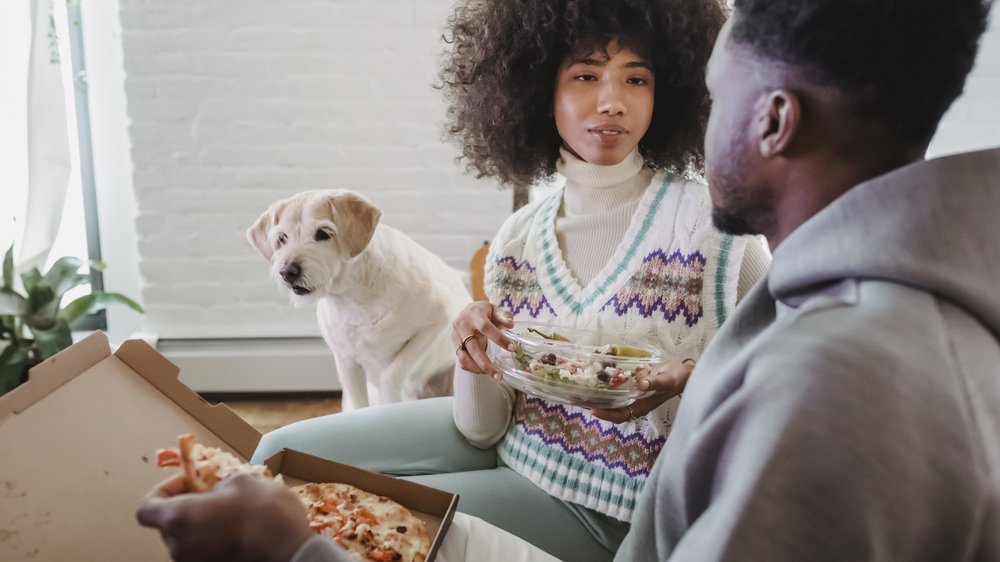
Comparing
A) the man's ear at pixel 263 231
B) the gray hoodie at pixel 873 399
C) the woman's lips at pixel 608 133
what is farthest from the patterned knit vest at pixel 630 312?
the man's ear at pixel 263 231

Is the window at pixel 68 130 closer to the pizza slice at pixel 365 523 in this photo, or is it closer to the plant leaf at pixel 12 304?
the plant leaf at pixel 12 304

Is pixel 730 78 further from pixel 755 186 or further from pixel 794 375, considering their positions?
pixel 794 375

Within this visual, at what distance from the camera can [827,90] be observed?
20.0 inches

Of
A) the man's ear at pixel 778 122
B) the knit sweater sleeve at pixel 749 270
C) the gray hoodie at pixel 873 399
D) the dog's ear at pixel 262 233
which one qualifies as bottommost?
the dog's ear at pixel 262 233

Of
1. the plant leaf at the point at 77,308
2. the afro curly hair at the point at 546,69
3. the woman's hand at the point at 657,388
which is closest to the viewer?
the woman's hand at the point at 657,388

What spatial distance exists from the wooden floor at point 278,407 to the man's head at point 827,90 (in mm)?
2164

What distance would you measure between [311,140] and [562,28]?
1.47m

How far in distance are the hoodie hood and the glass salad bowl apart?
45 centimetres

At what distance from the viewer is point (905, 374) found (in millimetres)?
406

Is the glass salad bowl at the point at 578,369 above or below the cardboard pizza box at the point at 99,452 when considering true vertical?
above

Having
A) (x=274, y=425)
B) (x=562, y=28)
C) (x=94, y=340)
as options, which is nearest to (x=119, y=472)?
(x=94, y=340)

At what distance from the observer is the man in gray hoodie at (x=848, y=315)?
0.40 metres

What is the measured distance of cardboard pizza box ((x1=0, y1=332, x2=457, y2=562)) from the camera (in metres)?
0.82

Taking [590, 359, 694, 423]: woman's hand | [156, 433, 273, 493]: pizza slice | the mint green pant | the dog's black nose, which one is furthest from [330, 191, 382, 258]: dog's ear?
[156, 433, 273, 493]: pizza slice
